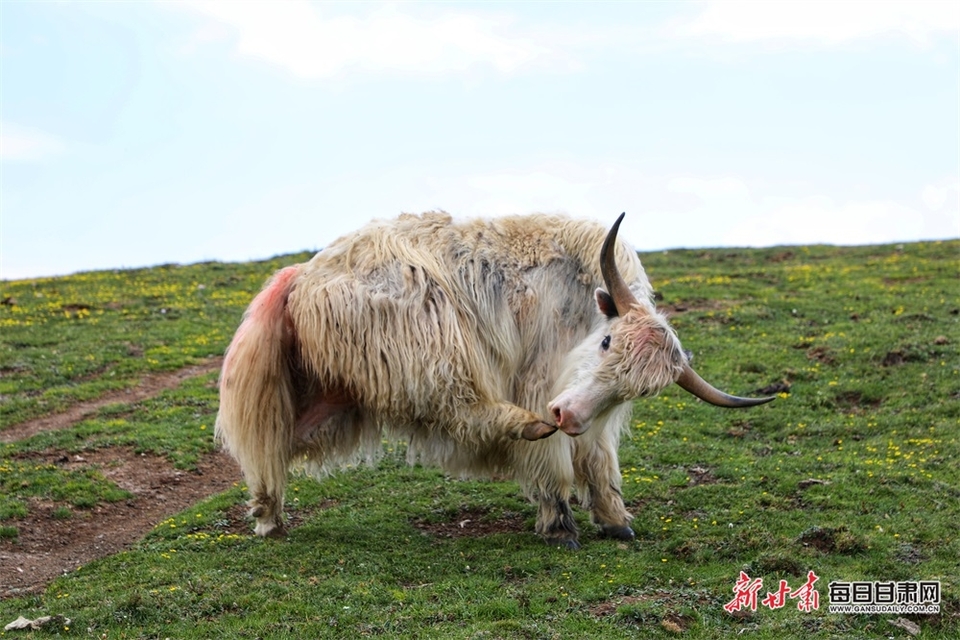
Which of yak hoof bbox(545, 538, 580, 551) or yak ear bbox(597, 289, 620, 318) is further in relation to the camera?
yak hoof bbox(545, 538, 580, 551)

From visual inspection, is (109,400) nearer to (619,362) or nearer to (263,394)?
(263,394)

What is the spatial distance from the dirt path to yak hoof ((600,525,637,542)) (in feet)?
10.3

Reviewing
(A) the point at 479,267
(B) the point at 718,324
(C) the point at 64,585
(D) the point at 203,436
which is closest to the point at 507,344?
(A) the point at 479,267

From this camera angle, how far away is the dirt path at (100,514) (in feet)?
25.2

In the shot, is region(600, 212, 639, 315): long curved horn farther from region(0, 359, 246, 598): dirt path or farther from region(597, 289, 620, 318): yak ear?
region(0, 359, 246, 598): dirt path

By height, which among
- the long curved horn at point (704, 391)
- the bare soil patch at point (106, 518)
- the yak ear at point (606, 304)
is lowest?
the bare soil patch at point (106, 518)

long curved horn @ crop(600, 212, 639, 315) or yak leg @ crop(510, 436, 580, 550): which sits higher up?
long curved horn @ crop(600, 212, 639, 315)

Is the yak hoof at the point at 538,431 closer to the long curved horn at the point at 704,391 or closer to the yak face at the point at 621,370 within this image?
the yak face at the point at 621,370

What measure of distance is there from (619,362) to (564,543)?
163cm

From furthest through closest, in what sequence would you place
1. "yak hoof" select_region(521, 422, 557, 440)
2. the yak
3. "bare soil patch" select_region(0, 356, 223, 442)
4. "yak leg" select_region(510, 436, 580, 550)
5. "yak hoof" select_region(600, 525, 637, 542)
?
1. "bare soil patch" select_region(0, 356, 223, 442)
2. "yak hoof" select_region(600, 525, 637, 542)
3. "yak leg" select_region(510, 436, 580, 550)
4. the yak
5. "yak hoof" select_region(521, 422, 557, 440)

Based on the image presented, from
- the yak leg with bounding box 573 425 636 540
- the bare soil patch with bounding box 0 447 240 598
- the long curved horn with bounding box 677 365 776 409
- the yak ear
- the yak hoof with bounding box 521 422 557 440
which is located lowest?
the bare soil patch with bounding box 0 447 240 598

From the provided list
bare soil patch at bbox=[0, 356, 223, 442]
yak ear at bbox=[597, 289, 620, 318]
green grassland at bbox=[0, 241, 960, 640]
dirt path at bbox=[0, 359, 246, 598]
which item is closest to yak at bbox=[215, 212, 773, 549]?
yak ear at bbox=[597, 289, 620, 318]

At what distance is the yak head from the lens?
672 centimetres

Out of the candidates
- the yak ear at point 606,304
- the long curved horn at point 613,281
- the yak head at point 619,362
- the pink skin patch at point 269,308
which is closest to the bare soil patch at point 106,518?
the pink skin patch at point 269,308
